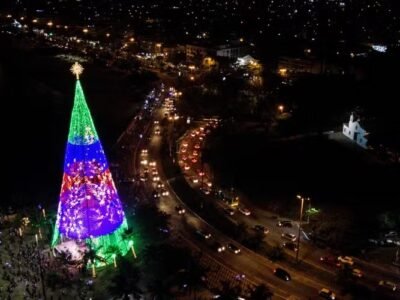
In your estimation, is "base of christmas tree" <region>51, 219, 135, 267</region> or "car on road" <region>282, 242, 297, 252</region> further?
"car on road" <region>282, 242, 297, 252</region>

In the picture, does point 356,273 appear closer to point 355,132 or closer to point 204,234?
point 204,234

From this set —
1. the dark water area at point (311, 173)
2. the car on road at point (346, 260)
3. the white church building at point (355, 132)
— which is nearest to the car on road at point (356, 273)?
the car on road at point (346, 260)

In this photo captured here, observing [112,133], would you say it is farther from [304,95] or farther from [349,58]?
[349,58]

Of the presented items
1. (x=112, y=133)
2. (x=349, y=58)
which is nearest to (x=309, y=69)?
(x=349, y=58)

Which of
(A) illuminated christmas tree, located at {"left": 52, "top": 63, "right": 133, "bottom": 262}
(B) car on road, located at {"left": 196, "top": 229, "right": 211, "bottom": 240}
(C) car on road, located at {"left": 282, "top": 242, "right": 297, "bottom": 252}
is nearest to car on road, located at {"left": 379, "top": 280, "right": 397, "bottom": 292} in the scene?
(C) car on road, located at {"left": 282, "top": 242, "right": 297, "bottom": 252}

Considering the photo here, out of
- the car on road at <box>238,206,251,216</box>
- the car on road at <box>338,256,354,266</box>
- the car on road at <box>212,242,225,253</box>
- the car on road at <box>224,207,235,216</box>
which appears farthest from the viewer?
the car on road at <box>224,207,235,216</box>

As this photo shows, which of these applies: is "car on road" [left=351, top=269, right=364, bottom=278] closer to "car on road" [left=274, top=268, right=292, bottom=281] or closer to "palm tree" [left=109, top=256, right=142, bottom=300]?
"car on road" [left=274, top=268, right=292, bottom=281]
